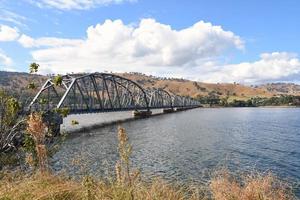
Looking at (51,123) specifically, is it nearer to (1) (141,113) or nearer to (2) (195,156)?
(2) (195,156)

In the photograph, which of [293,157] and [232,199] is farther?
[293,157]

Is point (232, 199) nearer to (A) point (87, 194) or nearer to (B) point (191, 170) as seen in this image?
Answer: (A) point (87, 194)

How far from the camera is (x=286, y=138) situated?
8112 centimetres

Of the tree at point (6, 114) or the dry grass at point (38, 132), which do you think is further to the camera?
the tree at point (6, 114)

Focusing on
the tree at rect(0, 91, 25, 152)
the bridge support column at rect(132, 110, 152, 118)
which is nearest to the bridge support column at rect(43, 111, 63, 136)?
the tree at rect(0, 91, 25, 152)

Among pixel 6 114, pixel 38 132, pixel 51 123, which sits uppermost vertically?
pixel 6 114

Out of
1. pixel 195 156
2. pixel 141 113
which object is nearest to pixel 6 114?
pixel 195 156

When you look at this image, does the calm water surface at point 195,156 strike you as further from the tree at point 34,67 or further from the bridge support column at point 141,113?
the bridge support column at point 141,113

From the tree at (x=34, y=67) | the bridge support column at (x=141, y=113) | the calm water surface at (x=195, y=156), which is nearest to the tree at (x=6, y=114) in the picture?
the tree at (x=34, y=67)

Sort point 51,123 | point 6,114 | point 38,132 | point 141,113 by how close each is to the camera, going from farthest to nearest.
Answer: point 141,113 < point 51,123 < point 6,114 < point 38,132

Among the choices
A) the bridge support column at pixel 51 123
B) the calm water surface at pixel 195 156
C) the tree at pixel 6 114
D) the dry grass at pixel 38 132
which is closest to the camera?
the dry grass at pixel 38 132

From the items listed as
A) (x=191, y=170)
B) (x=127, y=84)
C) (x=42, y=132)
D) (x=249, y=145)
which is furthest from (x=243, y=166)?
(x=127, y=84)

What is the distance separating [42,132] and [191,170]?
32.0 m

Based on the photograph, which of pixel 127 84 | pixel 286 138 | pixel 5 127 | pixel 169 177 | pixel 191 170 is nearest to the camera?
pixel 5 127
